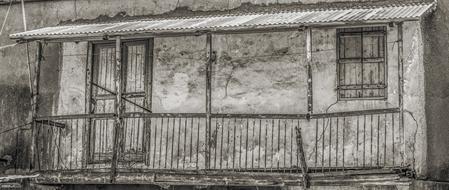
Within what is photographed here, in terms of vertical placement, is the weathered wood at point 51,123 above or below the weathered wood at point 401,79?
below

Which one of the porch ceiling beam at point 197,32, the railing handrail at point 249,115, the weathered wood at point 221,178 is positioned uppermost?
the porch ceiling beam at point 197,32

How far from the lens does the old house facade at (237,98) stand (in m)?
15.2

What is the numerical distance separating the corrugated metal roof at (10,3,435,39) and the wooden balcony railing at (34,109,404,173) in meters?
1.53

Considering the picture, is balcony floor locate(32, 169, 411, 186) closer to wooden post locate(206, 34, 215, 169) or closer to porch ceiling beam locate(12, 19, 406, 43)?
wooden post locate(206, 34, 215, 169)

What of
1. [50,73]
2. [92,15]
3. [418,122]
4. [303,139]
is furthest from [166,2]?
[418,122]

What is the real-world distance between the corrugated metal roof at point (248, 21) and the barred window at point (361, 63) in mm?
468

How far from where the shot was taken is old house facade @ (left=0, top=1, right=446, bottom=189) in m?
15.2

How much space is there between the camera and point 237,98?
16.5 m

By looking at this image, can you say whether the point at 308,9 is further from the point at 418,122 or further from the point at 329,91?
the point at 418,122

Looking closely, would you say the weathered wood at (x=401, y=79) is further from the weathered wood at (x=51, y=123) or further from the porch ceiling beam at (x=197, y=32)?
the weathered wood at (x=51, y=123)

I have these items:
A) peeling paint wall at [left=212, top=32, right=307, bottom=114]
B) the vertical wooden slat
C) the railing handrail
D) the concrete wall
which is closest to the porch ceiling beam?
peeling paint wall at [left=212, top=32, right=307, bottom=114]

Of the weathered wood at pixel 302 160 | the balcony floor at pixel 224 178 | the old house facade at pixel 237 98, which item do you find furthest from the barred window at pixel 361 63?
the balcony floor at pixel 224 178

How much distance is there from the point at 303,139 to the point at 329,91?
38.4 inches

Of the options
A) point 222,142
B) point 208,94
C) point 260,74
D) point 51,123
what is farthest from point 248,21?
point 51,123
